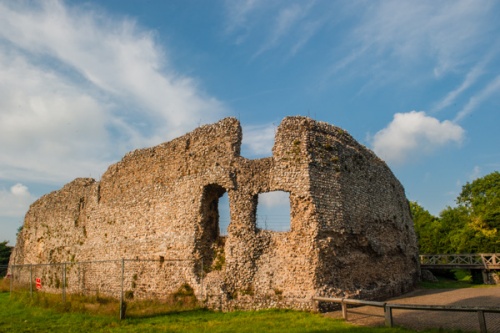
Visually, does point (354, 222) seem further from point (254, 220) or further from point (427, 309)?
point (427, 309)

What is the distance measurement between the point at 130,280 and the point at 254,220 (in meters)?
6.82

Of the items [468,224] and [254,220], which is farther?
[468,224]

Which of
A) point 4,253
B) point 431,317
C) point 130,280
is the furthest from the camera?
point 4,253

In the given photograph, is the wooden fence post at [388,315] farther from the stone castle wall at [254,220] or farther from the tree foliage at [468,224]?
the tree foliage at [468,224]

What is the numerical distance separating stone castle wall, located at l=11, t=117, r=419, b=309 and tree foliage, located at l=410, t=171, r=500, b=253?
46.4ft

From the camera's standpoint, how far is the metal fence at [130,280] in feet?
51.3

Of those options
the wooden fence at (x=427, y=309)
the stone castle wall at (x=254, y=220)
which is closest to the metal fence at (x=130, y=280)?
the stone castle wall at (x=254, y=220)

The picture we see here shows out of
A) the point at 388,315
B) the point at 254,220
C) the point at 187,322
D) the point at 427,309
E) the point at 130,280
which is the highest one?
the point at 254,220

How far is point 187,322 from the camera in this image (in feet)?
41.0

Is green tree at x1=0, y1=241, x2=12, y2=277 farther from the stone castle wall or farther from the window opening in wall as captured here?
the window opening in wall

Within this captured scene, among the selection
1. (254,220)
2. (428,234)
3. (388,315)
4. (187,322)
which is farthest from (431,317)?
(428,234)

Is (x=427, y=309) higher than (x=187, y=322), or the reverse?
(x=427, y=309)

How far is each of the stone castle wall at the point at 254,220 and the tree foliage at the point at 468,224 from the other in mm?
14158

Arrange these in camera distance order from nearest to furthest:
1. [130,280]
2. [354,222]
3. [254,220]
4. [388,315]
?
[388,315]
[254,220]
[354,222]
[130,280]
